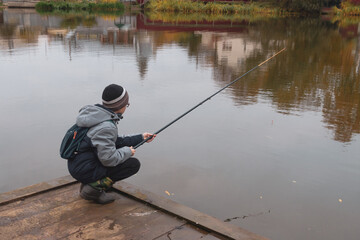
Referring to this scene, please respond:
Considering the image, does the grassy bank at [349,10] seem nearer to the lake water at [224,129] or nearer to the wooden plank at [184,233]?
the lake water at [224,129]

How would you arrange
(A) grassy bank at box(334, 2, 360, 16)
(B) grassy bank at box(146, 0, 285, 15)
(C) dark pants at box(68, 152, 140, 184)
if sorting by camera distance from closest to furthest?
1. (C) dark pants at box(68, 152, 140, 184)
2. (A) grassy bank at box(334, 2, 360, 16)
3. (B) grassy bank at box(146, 0, 285, 15)

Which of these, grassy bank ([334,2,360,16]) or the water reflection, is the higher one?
grassy bank ([334,2,360,16])

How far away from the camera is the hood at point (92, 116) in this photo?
2.94 meters

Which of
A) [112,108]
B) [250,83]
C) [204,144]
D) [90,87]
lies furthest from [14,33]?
[112,108]

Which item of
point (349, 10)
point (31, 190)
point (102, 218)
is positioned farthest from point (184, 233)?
point (349, 10)

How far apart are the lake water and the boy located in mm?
1004

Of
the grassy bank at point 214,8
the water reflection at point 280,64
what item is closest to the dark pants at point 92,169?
the water reflection at point 280,64

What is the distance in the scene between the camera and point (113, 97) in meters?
3.07

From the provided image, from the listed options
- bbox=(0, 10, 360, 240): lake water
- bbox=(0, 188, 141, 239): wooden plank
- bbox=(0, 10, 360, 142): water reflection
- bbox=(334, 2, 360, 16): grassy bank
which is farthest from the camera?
bbox=(334, 2, 360, 16): grassy bank

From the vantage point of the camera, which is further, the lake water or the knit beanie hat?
the lake water

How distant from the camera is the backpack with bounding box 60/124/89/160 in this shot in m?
3.00

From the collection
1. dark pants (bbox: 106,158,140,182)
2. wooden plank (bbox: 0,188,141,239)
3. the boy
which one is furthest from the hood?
wooden plank (bbox: 0,188,141,239)

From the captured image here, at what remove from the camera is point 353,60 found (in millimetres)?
12578

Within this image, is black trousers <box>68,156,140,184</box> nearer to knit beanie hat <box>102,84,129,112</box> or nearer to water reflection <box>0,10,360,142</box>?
knit beanie hat <box>102,84,129,112</box>
